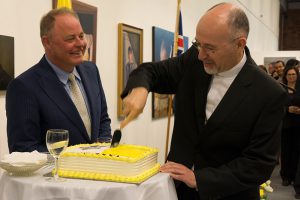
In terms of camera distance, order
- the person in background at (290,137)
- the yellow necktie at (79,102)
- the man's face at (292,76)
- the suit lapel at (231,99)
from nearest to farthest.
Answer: the suit lapel at (231,99) < the yellow necktie at (79,102) < the person in background at (290,137) < the man's face at (292,76)

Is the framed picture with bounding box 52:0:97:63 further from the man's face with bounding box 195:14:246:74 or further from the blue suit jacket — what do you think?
the man's face with bounding box 195:14:246:74

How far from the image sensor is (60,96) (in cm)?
234

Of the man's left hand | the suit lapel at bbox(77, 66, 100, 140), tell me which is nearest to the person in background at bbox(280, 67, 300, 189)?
the suit lapel at bbox(77, 66, 100, 140)

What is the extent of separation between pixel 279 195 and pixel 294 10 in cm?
1737

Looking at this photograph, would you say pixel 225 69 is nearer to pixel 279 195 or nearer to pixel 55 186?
pixel 55 186

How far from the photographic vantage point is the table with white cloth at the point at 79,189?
1.52 m

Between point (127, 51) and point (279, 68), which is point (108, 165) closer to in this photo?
point (127, 51)

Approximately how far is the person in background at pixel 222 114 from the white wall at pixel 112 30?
1.49 meters

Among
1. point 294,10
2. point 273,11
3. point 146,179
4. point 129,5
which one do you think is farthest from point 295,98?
point 294,10

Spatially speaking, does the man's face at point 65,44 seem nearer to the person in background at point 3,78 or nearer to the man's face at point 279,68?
the person in background at point 3,78

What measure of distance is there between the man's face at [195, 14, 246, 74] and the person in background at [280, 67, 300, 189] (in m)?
4.71

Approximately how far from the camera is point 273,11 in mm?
18875

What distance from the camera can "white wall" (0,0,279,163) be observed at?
3186mm

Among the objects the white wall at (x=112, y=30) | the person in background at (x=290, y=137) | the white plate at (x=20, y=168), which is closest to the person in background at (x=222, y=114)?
the white plate at (x=20, y=168)
